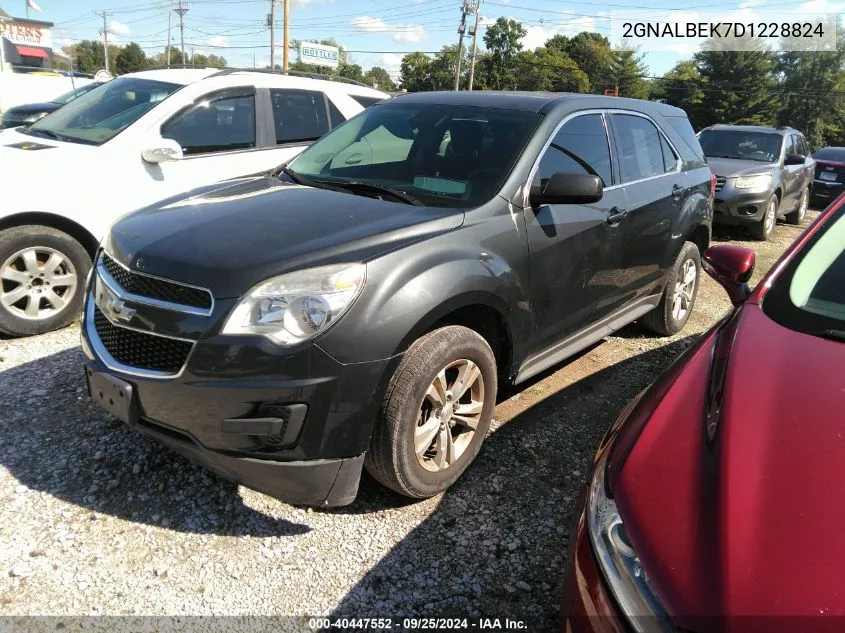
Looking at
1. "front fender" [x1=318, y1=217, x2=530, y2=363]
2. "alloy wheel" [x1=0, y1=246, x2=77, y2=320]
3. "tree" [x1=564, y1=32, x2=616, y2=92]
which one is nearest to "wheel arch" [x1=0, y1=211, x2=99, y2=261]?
"alloy wheel" [x1=0, y1=246, x2=77, y2=320]

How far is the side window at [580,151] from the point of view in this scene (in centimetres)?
329

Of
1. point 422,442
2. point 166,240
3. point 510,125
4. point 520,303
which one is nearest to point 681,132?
point 510,125

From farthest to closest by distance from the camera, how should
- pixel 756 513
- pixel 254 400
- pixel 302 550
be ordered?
pixel 302 550 < pixel 254 400 < pixel 756 513

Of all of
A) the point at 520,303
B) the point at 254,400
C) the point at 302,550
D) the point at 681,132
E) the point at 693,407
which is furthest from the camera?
the point at 681,132

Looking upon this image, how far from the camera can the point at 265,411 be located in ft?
7.22

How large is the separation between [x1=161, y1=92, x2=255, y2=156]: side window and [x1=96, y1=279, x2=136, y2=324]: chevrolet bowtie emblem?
2.63 meters

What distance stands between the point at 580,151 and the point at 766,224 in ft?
24.6

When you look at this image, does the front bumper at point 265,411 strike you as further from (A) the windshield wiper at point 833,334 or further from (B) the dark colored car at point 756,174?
(B) the dark colored car at point 756,174

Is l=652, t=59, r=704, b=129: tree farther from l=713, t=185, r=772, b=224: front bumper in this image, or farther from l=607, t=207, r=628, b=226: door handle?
l=607, t=207, r=628, b=226: door handle

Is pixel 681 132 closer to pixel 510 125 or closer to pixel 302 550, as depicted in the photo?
pixel 510 125

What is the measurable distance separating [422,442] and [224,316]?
98cm

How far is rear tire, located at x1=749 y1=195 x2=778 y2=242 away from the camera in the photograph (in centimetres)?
945

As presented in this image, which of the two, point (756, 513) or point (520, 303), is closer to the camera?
point (756, 513)

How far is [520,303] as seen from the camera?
2.97 meters
